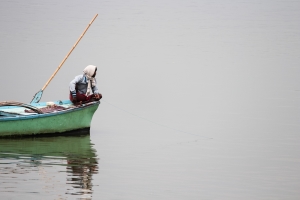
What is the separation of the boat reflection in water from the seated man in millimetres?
801

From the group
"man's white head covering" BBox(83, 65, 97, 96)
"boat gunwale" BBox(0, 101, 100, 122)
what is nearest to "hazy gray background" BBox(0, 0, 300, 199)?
"boat gunwale" BBox(0, 101, 100, 122)

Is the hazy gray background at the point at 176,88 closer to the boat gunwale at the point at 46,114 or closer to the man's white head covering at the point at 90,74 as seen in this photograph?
the boat gunwale at the point at 46,114

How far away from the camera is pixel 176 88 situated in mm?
25734

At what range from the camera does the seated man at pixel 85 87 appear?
16469mm

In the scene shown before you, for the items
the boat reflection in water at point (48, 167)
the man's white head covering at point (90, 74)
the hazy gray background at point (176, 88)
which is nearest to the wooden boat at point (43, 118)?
the boat reflection in water at point (48, 167)

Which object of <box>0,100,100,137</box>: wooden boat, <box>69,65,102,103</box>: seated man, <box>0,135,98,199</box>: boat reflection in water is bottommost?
<box>0,135,98,199</box>: boat reflection in water

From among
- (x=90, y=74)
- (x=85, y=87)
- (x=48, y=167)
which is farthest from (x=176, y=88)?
(x=48, y=167)

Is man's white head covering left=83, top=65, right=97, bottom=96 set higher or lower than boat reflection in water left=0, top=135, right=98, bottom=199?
higher

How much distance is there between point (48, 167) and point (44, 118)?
8.61 ft

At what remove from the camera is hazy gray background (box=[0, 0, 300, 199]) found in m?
13.4

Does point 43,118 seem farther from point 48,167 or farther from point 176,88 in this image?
point 176,88

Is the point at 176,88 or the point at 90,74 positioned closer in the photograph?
the point at 90,74

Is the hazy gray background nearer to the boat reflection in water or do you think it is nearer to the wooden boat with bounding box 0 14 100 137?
the boat reflection in water

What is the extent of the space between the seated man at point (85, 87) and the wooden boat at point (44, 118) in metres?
0.18
